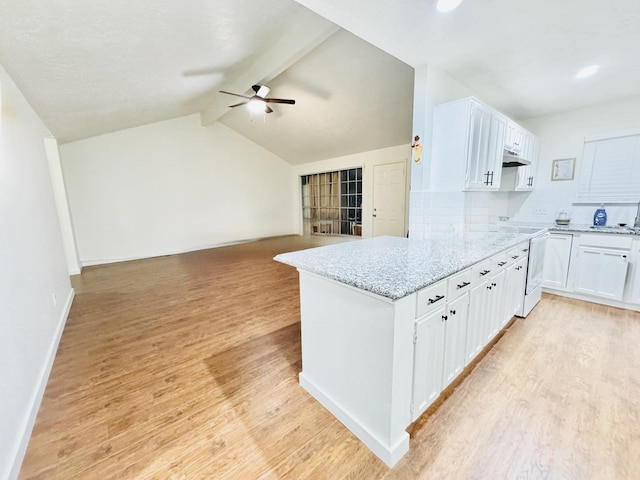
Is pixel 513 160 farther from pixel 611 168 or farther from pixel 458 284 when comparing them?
pixel 458 284

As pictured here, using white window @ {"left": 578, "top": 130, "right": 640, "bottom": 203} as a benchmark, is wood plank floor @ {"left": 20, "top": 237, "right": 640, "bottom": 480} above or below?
below

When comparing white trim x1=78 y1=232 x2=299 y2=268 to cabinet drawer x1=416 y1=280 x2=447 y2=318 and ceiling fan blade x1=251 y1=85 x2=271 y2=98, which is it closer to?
ceiling fan blade x1=251 y1=85 x2=271 y2=98

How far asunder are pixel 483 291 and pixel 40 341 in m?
3.25

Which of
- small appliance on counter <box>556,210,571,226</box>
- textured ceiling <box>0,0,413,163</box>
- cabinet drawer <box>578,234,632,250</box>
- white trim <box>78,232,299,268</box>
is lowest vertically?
white trim <box>78,232,299,268</box>

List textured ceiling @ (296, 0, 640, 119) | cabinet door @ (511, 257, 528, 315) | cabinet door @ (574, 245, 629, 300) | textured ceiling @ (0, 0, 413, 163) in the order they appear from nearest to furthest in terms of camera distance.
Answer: textured ceiling @ (296, 0, 640, 119) → textured ceiling @ (0, 0, 413, 163) → cabinet door @ (511, 257, 528, 315) → cabinet door @ (574, 245, 629, 300)

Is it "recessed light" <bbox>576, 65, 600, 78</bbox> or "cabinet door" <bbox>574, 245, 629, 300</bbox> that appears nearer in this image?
"recessed light" <bbox>576, 65, 600, 78</bbox>

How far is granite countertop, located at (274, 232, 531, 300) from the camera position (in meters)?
1.24

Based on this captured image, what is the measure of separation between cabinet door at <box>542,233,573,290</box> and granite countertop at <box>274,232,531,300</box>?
1.46m

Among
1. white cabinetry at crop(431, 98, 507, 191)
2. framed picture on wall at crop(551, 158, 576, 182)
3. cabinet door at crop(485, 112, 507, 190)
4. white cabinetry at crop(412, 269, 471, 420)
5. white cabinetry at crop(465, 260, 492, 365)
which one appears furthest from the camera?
framed picture on wall at crop(551, 158, 576, 182)

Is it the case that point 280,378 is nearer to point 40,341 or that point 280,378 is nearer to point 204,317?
point 204,317

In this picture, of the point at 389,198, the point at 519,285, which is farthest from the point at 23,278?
the point at 389,198

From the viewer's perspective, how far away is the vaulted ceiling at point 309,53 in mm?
1722

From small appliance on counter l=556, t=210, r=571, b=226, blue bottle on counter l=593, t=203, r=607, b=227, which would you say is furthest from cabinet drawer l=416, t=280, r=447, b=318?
blue bottle on counter l=593, t=203, r=607, b=227

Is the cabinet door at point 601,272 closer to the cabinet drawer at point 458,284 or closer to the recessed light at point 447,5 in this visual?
the cabinet drawer at point 458,284
